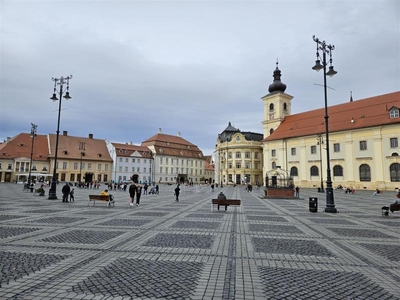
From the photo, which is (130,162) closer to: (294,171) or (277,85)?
(294,171)

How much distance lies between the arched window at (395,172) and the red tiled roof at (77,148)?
64721mm

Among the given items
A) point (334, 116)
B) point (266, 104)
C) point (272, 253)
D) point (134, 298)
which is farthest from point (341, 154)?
point (134, 298)

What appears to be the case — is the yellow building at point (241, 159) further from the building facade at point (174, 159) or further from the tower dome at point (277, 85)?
the tower dome at point (277, 85)

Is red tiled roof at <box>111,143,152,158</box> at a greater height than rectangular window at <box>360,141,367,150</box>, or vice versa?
red tiled roof at <box>111,143,152,158</box>

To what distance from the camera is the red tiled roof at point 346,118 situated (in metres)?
48.9

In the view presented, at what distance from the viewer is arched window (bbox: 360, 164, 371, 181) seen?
48.7 m

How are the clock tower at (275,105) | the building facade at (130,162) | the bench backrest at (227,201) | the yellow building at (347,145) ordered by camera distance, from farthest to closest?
1. the building facade at (130,162)
2. the clock tower at (275,105)
3. the yellow building at (347,145)
4. the bench backrest at (227,201)

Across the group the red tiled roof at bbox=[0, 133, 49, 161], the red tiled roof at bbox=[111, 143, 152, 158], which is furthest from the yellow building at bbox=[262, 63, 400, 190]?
the red tiled roof at bbox=[0, 133, 49, 161]

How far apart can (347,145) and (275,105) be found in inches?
1019

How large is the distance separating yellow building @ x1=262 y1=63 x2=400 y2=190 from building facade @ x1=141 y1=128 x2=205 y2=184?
32.2 m

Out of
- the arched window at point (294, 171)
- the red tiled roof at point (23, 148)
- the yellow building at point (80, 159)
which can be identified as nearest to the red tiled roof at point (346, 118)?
the arched window at point (294, 171)

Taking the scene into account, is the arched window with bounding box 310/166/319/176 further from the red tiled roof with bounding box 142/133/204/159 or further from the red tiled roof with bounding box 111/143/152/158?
the red tiled roof with bounding box 111/143/152/158

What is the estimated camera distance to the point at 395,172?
44.8 metres

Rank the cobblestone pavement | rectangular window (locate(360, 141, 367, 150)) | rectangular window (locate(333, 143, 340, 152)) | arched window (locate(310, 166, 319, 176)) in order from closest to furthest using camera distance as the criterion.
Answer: the cobblestone pavement → rectangular window (locate(360, 141, 367, 150)) → rectangular window (locate(333, 143, 340, 152)) → arched window (locate(310, 166, 319, 176))
